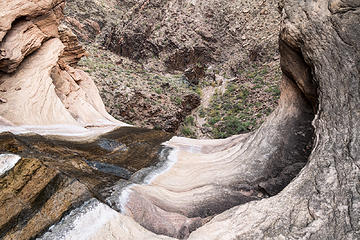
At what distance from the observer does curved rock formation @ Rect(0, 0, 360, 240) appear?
2250 millimetres

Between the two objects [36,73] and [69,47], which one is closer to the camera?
[36,73]

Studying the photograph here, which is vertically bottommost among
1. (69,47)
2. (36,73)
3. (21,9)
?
(36,73)

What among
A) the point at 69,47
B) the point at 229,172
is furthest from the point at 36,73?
the point at 229,172

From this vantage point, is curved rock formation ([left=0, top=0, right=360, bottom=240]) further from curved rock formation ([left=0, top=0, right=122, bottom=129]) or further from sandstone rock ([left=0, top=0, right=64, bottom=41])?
sandstone rock ([left=0, top=0, right=64, bottom=41])

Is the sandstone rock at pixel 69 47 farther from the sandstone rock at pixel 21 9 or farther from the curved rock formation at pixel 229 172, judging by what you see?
the curved rock formation at pixel 229 172

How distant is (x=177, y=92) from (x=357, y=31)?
15.2 m

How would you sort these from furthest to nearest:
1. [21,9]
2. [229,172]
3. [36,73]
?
[36,73] → [21,9] → [229,172]

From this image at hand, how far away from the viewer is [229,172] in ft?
13.2

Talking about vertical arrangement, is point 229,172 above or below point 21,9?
below

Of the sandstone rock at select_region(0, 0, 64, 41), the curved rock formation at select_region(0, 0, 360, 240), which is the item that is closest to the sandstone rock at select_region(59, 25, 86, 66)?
the sandstone rock at select_region(0, 0, 64, 41)

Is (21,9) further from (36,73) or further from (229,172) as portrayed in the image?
(229,172)

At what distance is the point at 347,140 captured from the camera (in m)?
2.70

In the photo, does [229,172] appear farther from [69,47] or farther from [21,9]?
[69,47]

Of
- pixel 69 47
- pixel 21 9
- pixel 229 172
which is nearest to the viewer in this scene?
pixel 229 172
